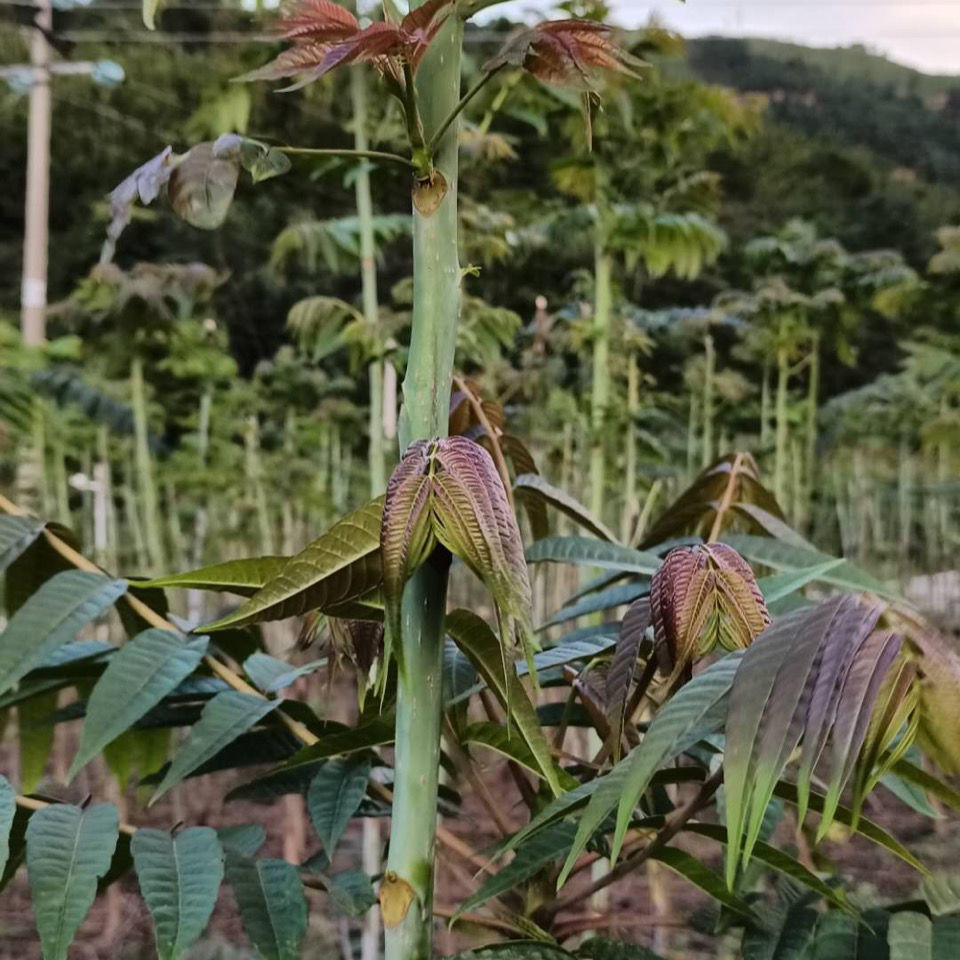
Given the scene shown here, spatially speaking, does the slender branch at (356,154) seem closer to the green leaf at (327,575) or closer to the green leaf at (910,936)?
the green leaf at (327,575)

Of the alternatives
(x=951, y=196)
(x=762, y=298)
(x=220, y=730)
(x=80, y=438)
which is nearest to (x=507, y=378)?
(x=762, y=298)

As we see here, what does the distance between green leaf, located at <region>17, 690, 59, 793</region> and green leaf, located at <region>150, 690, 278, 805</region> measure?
0.14 meters

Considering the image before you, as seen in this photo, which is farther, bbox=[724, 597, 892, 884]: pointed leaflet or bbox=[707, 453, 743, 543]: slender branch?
bbox=[707, 453, 743, 543]: slender branch

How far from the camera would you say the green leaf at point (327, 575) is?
0.95 ft

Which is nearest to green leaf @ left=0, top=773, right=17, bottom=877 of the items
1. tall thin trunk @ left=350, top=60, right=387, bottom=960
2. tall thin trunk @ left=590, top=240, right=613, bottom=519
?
tall thin trunk @ left=350, top=60, right=387, bottom=960

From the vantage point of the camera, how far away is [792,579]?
422 millimetres

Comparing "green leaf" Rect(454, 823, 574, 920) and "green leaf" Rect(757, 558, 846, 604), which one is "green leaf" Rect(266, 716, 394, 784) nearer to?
"green leaf" Rect(454, 823, 574, 920)

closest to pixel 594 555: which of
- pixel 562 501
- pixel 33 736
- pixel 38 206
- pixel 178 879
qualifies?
pixel 562 501

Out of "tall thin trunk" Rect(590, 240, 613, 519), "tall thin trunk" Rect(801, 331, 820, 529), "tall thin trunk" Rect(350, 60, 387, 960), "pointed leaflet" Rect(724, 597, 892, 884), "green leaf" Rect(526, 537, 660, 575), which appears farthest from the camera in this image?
"tall thin trunk" Rect(801, 331, 820, 529)

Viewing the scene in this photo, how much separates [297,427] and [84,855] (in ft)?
14.0

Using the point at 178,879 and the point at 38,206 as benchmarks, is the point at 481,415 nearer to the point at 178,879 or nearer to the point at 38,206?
the point at 178,879

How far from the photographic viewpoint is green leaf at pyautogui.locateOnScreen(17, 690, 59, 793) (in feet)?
1.76

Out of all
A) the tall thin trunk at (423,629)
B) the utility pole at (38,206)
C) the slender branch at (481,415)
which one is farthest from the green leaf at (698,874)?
the utility pole at (38,206)

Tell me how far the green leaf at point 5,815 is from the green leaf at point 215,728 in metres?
0.06
